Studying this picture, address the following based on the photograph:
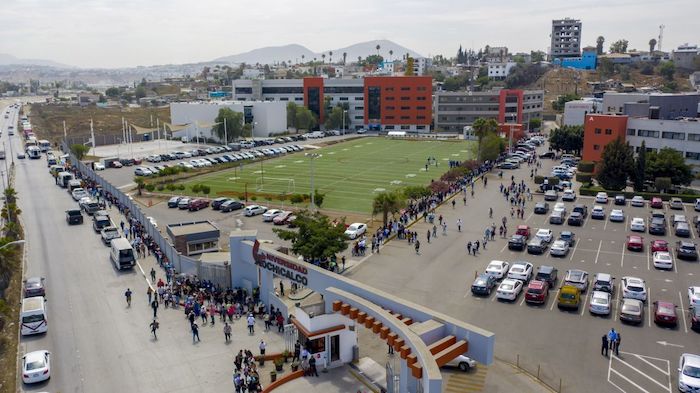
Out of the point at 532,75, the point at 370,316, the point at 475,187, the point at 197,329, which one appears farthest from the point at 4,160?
the point at 532,75

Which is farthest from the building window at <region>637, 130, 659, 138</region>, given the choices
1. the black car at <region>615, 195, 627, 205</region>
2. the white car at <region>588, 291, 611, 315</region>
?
the white car at <region>588, 291, 611, 315</region>

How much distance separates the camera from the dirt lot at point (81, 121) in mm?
107688

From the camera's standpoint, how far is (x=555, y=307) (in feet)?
88.7

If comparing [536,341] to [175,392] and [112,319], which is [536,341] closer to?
[175,392]

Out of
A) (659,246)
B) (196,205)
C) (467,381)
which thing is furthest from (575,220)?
(196,205)

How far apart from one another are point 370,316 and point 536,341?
337 inches

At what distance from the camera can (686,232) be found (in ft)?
127

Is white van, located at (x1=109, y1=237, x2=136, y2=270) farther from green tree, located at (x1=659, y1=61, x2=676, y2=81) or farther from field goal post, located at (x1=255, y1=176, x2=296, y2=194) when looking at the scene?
green tree, located at (x1=659, y1=61, x2=676, y2=81)

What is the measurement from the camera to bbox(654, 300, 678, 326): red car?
24.6 metres

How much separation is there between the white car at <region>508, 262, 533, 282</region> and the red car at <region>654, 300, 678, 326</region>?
666 cm

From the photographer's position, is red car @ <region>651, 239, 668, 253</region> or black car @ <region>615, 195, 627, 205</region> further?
black car @ <region>615, 195, 627, 205</region>

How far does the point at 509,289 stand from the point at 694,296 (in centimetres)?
815

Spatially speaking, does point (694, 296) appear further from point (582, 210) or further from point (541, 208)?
point (541, 208)

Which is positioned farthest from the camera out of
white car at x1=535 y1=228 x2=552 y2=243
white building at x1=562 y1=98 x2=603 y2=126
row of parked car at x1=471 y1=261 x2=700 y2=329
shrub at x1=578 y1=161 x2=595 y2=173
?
white building at x1=562 y1=98 x2=603 y2=126
